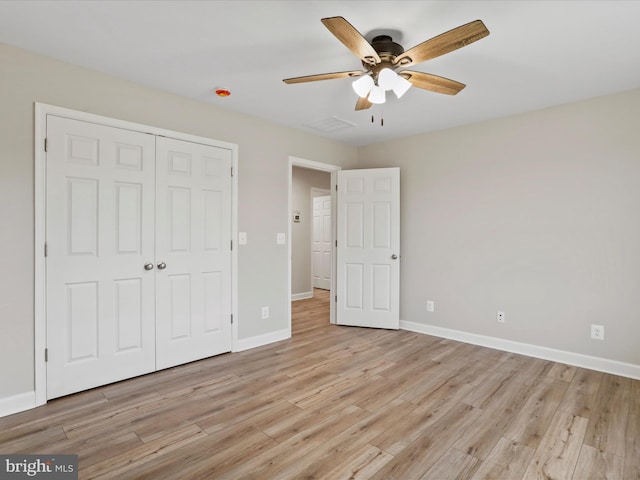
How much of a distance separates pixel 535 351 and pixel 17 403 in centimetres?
434

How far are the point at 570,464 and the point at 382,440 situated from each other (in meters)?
0.98

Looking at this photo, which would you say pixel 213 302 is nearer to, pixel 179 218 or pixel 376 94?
pixel 179 218

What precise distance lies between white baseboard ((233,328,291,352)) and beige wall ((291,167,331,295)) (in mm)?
2443

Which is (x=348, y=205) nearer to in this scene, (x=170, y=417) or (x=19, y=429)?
(x=170, y=417)

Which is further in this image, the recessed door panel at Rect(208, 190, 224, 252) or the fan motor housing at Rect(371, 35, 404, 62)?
the recessed door panel at Rect(208, 190, 224, 252)

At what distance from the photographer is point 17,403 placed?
90.4 inches

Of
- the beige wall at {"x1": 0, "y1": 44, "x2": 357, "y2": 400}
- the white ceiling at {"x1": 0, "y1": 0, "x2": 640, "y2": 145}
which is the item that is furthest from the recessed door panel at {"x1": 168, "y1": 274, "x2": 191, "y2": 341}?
the white ceiling at {"x1": 0, "y1": 0, "x2": 640, "y2": 145}

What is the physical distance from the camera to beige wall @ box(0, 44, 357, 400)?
7.47 ft

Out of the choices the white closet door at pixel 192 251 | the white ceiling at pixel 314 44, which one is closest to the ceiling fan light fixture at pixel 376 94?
the white ceiling at pixel 314 44

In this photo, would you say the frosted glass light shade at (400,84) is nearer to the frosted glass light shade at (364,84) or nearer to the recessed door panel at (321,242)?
the frosted glass light shade at (364,84)

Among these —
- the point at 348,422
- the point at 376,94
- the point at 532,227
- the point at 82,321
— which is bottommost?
the point at 348,422

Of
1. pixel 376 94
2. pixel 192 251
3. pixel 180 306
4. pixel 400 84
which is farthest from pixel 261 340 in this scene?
pixel 400 84

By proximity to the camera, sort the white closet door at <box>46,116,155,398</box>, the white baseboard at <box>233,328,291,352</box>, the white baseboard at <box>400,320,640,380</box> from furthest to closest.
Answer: the white baseboard at <box>233,328,291,352</box>
the white baseboard at <box>400,320,640,380</box>
the white closet door at <box>46,116,155,398</box>

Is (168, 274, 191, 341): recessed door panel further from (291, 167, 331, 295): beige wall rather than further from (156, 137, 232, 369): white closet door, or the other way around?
(291, 167, 331, 295): beige wall
